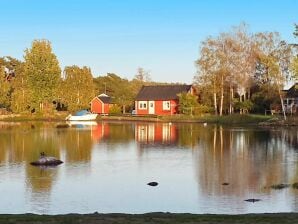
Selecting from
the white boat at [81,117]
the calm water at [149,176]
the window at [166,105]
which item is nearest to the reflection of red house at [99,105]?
the white boat at [81,117]

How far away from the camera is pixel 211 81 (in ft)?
254

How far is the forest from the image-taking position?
70.8 metres

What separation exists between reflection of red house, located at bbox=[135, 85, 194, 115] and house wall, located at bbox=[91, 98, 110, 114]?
9.05 meters

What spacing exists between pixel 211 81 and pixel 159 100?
43.0ft

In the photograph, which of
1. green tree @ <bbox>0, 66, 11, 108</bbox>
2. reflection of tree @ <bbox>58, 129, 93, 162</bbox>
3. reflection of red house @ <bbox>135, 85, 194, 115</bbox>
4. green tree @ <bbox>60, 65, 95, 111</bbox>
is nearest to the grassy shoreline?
green tree @ <bbox>60, 65, 95, 111</bbox>

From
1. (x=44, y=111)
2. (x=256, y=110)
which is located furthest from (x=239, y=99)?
(x=44, y=111)

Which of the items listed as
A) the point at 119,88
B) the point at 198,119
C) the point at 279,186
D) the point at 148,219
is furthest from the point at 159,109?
the point at 148,219

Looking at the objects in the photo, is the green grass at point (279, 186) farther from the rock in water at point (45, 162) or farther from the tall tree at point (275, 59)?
the tall tree at point (275, 59)

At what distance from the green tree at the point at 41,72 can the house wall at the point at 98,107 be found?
9833mm

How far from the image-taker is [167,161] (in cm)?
3064

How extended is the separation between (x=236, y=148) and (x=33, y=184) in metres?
18.4

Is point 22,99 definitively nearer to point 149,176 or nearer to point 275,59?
point 275,59

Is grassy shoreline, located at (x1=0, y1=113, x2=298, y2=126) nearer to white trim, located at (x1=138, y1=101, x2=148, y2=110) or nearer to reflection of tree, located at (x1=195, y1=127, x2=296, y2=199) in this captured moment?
white trim, located at (x1=138, y1=101, x2=148, y2=110)

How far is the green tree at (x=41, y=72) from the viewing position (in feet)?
296
